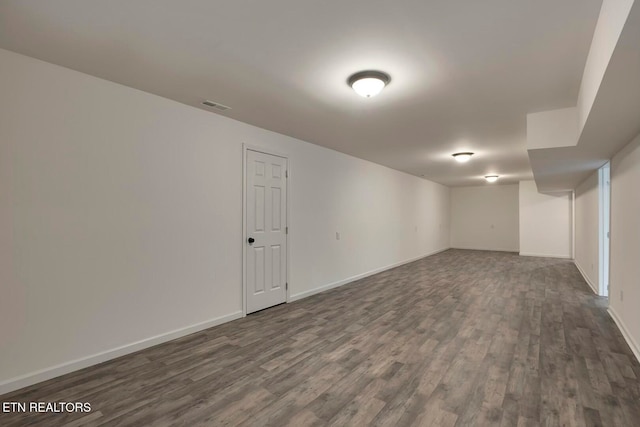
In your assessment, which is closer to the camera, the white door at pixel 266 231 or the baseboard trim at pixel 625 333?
the baseboard trim at pixel 625 333

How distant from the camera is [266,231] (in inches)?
171

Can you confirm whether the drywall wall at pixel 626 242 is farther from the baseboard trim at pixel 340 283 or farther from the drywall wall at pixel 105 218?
the drywall wall at pixel 105 218

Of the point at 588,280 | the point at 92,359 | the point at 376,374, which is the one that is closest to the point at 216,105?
the point at 92,359

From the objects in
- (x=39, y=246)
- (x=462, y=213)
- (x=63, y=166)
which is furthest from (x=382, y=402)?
(x=462, y=213)

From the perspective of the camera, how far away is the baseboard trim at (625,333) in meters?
2.89

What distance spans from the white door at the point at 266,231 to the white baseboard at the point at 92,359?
2.45 feet

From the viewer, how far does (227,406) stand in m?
2.16

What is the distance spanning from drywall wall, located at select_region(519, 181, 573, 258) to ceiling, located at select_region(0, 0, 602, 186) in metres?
7.42

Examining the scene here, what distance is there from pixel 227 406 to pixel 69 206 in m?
2.11

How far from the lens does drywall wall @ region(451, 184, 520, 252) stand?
1115 cm

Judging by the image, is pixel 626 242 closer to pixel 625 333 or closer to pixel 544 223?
pixel 625 333

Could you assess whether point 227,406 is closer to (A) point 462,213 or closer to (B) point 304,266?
(B) point 304,266

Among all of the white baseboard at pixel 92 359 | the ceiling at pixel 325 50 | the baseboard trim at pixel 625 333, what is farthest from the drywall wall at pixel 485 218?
the white baseboard at pixel 92 359

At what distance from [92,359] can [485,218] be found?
40.1 feet
